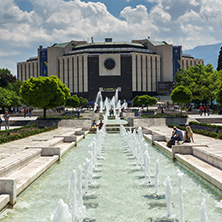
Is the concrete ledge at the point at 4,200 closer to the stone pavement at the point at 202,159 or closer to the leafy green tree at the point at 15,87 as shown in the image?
the stone pavement at the point at 202,159

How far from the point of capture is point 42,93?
24.7 m

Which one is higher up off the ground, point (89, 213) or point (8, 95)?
point (8, 95)

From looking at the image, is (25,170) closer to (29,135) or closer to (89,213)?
(89,213)

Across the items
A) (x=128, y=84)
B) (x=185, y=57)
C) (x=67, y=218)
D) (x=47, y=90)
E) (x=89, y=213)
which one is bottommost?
(x=89, y=213)

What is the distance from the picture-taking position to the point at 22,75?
101500mm

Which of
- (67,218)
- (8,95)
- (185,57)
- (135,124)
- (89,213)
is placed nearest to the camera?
(67,218)

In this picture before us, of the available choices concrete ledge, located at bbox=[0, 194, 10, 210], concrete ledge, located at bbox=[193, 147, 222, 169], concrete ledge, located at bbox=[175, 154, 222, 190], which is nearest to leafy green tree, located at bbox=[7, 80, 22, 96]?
concrete ledge, located at bbox=[193, 147, 222, 169]

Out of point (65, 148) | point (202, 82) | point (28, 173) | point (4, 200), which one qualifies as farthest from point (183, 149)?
point (202, 82)

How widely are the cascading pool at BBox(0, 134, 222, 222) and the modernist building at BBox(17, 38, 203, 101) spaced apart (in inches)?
2995

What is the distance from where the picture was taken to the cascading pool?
5305mm

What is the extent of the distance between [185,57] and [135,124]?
78723mm

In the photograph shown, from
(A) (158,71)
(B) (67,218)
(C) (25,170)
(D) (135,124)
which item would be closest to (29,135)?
(C) (25,170)

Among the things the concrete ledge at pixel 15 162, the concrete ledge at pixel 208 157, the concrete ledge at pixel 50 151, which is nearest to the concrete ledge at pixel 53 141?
the concrete ledge at pixel 50 151

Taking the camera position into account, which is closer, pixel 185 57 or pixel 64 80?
pixel 64 80
